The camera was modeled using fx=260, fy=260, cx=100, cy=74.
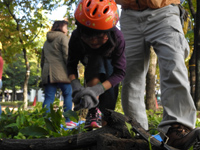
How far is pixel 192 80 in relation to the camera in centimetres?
1395

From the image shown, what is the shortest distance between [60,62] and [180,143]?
4424mm

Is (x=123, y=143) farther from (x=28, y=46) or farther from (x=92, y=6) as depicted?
(x=28, y=46)

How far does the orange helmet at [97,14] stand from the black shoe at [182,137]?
107cm

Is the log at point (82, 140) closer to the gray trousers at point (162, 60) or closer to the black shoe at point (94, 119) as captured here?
the gray trousers at point (162, 60)

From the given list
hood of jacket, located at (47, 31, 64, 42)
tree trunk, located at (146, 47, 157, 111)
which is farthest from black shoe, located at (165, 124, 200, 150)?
tree trunk, located at (146, 47, 157, 111)

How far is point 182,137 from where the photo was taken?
5.91 ft

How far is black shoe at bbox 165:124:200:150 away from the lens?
164 centimetres

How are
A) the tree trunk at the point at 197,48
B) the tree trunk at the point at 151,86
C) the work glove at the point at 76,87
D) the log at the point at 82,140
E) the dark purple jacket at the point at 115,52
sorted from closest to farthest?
Result: 1. the log at the point at 82,140
2. the work glove at the point at 76,87
3. the dark purple jacket at the point at 115,52
4. the tree trunk at the point at 151,86
5. the tree trunk at the point at 197,48

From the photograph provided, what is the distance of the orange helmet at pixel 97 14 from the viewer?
232 centimetres

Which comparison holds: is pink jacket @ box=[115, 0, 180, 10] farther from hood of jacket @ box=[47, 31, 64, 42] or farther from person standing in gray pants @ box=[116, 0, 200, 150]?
hood of jacket @ box=[47, 31, 64, 42]

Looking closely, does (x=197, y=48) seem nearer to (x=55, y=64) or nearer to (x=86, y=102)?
(x=55, y=64)

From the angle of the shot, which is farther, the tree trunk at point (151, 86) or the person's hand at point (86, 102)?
the tree trunk at point (151, 86)

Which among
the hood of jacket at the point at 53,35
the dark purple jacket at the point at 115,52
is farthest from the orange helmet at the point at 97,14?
the hood of jacket at the point at 53,35

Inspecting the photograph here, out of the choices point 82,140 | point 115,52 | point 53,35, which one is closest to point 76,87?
point 115,52
